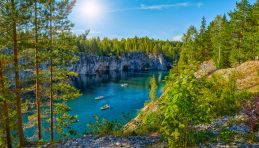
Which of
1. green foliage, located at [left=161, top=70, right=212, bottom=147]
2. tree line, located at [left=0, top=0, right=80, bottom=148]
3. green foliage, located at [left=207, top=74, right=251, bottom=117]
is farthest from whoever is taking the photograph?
green foliage, located at [left=207, top=74, right=251, bottom=117]

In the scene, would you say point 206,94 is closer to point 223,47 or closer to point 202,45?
point 223,47

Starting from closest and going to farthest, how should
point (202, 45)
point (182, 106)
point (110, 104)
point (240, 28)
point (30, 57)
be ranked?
point (182, 106) → point (30, 57) → point (240, 28) → point (202, 45) → point (110, 104)

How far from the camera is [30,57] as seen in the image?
21984 millimetres

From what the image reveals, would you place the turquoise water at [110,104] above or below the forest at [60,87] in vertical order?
below

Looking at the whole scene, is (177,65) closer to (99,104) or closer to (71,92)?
(71,92)

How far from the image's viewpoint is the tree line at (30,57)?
18.8m

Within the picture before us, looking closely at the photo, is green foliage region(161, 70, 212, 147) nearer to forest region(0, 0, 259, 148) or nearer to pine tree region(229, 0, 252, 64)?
forest region(0, 0, 259, 148)

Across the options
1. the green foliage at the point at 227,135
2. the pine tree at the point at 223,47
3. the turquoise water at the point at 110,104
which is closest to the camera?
the green foliage at the point at 227,135

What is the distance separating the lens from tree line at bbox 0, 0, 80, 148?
18.8m

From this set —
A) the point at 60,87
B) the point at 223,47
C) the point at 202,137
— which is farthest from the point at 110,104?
the point at 202,137

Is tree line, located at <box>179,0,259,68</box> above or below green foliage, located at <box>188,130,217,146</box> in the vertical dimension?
above

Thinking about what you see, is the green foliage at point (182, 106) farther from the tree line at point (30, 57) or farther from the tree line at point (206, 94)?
the tree line at point (30, 57)

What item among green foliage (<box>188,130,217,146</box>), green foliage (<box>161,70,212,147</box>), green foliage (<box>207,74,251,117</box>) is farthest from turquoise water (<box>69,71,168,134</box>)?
green foliage (<box>161,70,212,147</box>)

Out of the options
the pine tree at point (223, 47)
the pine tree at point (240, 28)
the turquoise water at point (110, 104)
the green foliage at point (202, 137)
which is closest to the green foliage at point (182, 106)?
the green foliage at point (202, 137)
